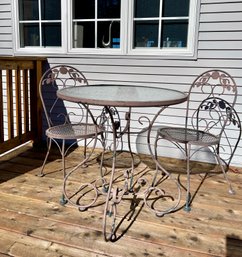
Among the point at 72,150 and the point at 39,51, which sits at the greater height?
the point at 39,51

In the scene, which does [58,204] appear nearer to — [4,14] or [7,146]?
[7,146]

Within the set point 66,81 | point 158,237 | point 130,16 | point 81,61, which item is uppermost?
point 130,16

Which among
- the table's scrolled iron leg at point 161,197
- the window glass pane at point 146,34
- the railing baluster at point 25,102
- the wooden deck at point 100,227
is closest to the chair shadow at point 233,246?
the wooden deck at point 100,227

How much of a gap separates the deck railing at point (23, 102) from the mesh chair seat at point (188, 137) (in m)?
1.53

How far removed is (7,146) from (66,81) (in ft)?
3.30

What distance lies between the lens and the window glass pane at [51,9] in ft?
11.2

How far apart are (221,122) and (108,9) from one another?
5.54 feet

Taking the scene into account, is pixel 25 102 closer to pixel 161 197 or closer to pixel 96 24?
pixel 96 24

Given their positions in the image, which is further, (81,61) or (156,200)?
(81,61)

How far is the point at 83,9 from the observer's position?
3355mm

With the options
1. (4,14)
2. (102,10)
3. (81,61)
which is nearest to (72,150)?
(81,61)

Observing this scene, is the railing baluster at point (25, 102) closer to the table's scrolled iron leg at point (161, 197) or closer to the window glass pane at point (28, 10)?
the window glass pane at point (28, 10)

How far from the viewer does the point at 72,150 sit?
11.5 ft

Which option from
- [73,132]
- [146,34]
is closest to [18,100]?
[73,132]
